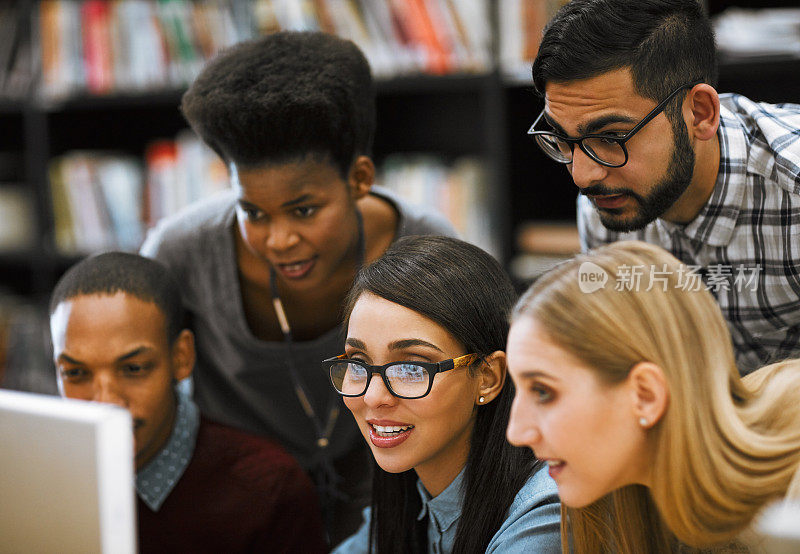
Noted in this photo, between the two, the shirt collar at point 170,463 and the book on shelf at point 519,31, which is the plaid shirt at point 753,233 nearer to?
the shirt collar at point 170,463

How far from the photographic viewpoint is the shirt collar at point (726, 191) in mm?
1131

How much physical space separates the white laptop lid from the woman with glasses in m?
0.35

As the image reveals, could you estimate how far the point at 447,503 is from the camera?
1.13 meters

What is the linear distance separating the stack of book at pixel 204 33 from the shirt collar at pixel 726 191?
123cm

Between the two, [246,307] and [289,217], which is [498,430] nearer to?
[289,217]

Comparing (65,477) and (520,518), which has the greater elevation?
(65,477)

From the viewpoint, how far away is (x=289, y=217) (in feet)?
4.55

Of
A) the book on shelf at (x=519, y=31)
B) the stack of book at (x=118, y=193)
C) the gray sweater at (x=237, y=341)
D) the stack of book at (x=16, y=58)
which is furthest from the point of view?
the stack of book at (x=16, y=58)

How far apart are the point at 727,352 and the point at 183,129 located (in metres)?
2.59

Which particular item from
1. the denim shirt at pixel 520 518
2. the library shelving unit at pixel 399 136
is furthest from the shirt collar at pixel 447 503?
the library shelving unit at pixel 399 136

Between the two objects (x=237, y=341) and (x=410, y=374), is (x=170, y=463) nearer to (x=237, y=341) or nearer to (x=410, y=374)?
(x=237, y=341)

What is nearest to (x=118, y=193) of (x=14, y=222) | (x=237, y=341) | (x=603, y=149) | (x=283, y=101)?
(x=14, y=222)

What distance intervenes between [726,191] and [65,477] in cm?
91

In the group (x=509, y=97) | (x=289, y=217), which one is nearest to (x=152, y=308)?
(x=289, y=217)
